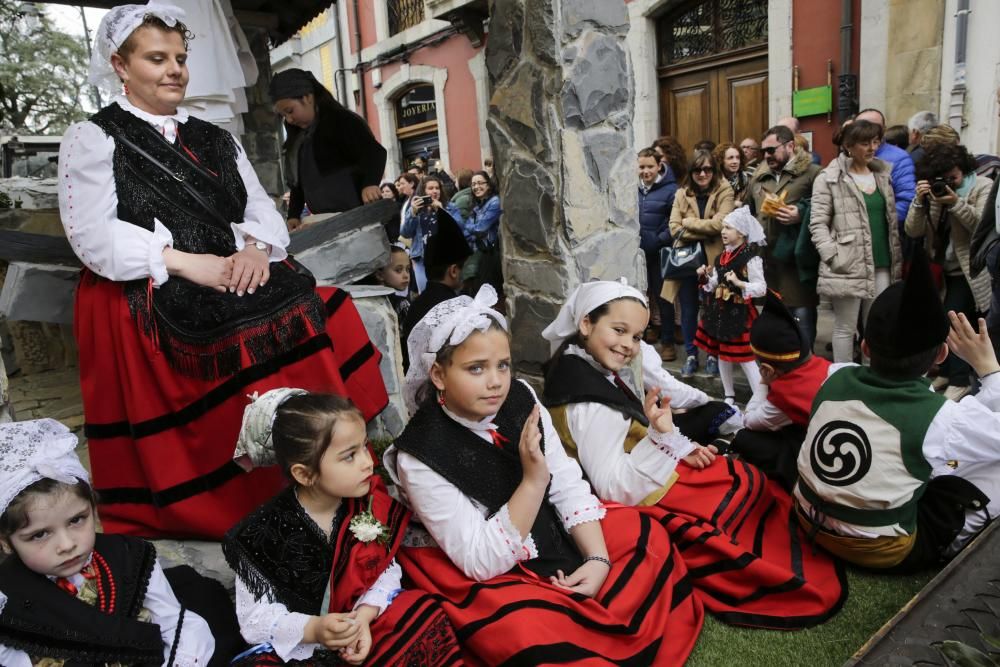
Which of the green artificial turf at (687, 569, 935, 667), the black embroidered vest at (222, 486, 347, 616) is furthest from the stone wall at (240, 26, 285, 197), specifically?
the green artificial turf at (687, 569, 935, 667)

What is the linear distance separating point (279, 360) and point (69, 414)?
1.89 m

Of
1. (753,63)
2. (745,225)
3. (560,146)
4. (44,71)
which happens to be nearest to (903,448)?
(560,146)

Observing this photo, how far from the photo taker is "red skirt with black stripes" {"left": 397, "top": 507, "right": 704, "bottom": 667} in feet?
5.93

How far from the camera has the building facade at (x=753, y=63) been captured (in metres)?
5.91

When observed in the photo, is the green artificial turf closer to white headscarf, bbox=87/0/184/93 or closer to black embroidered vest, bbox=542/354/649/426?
black embroidered vest, bbox=542/354/649/426

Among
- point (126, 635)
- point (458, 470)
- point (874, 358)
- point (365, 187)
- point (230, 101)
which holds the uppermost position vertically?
point (230, 101)

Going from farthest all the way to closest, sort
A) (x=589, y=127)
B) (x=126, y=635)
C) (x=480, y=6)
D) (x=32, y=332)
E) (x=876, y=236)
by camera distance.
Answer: (x=480, y=6) < (x=876, y=236) < (x=32, y=332) < (x=589, y=127) < (x=126, y=635)

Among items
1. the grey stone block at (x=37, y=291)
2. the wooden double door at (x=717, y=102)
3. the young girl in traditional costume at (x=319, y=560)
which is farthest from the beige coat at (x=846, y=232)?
the grey stone block at (x=37, y=291)

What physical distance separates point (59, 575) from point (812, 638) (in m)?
2.07

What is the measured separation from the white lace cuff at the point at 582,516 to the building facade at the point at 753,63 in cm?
265

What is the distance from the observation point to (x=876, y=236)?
4.42m

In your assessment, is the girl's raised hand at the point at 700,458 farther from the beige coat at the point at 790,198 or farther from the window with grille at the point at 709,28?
the window with grille at the point at 709,28

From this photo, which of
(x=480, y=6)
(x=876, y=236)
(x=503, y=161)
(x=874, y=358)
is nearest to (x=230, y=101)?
(x=503, y=161)

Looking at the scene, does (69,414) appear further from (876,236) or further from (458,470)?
(876,236)
